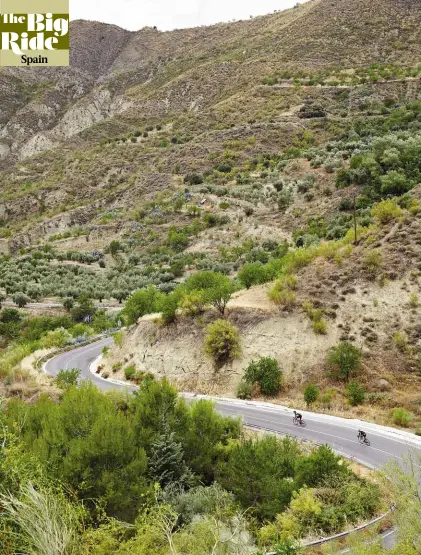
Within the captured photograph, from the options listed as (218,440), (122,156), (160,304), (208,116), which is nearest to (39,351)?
(160,304)

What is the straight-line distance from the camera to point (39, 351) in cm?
3969

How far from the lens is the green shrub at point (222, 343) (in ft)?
95.0

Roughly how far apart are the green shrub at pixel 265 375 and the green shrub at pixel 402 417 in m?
6.45

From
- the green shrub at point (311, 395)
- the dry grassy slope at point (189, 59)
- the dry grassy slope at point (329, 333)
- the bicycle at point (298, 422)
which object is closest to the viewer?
the bicycle at point (298, 422)

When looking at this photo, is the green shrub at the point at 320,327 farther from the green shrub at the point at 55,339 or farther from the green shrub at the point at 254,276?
the green shrub at the point at 55,339

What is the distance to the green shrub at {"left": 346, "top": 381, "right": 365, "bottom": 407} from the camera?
2397cm

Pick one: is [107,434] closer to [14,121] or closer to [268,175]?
[268,175]

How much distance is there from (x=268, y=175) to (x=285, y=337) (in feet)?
144

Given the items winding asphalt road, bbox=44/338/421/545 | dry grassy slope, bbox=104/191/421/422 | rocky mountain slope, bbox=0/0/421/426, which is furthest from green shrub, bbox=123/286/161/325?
winding asphalt road, bbox=44/338/421/545

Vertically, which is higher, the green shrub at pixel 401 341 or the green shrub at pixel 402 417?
the green shrub at pixel 401 341

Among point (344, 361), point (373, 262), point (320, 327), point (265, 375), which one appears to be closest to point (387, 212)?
point (373, 262)

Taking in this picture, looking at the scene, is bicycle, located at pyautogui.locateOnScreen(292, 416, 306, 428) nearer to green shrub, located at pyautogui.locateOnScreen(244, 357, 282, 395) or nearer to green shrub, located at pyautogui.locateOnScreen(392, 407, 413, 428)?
green shrub, located at pyautogui.locateOnScreen(392, 407, 413, 428)

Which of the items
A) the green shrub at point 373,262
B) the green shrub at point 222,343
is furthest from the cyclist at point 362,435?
the green shrub at point 373,262

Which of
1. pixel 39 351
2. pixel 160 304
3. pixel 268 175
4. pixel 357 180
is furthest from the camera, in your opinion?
pixel 268 175
